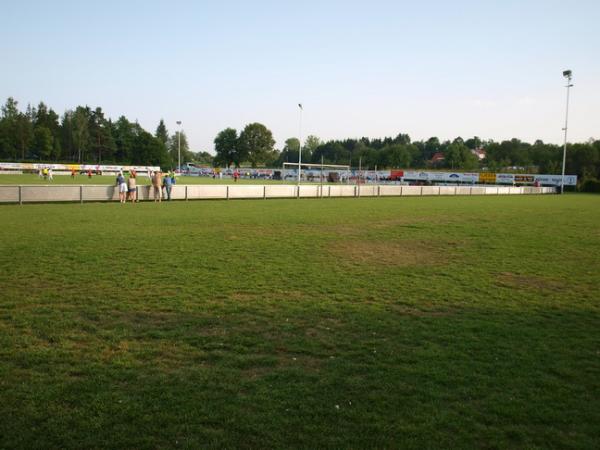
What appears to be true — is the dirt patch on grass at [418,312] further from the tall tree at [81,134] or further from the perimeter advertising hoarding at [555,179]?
the tall tree at [81,134]

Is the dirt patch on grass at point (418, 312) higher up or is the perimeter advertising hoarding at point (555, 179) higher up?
the perimeter advertising hoarding at point (555, 179)

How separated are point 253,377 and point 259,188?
28669 millimetres

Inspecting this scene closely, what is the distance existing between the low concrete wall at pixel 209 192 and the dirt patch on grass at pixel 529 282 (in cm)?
2235

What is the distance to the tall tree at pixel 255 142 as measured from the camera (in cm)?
13938

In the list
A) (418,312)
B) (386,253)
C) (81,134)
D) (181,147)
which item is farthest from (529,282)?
(181,147)

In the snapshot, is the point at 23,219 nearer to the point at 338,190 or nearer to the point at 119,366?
the point at 119,366

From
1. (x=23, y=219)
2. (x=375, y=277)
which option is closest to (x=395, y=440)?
(x=375, y=277)

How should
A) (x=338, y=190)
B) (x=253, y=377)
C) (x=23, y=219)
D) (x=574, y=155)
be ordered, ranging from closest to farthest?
1. (x=253, y=377)
2. (x=23, y=219)
3. (x=338, y=190)
4. (x=574, y=155)

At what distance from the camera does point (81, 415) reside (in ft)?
12.8

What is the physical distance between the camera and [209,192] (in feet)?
99.0

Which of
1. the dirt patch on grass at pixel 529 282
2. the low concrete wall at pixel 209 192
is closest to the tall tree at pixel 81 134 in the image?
the low concrete wall at pixel 209 192

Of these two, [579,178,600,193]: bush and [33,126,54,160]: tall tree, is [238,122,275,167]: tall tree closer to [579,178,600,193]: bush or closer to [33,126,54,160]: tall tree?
[33,126,54,160]: tall tree

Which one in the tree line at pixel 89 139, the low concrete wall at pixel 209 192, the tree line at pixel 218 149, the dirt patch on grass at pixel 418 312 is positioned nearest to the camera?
the dirt patch on grass at pixel 418 312

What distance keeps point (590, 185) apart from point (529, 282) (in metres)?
64.9
